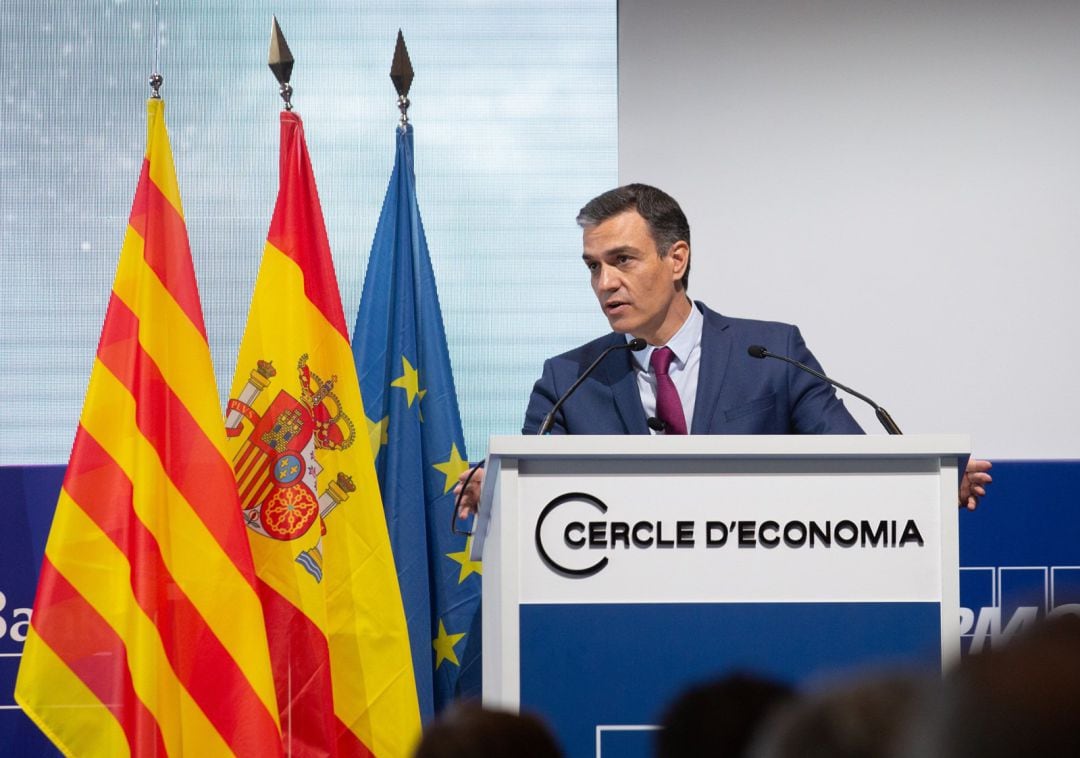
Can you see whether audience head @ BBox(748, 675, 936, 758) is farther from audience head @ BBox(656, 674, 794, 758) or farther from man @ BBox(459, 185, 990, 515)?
man @ BBox(459, 185, 990, 515)

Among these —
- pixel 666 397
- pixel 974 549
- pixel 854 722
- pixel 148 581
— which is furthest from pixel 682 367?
pixel 854 722

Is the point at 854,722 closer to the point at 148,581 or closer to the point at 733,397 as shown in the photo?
the point at 733,397

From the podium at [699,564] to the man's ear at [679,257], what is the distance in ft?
5.34

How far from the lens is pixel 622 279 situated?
3801 mm

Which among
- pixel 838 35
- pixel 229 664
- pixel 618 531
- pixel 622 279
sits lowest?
pixel 229 664

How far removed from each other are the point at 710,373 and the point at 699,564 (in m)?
1.20

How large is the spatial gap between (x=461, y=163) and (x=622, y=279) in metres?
1.13

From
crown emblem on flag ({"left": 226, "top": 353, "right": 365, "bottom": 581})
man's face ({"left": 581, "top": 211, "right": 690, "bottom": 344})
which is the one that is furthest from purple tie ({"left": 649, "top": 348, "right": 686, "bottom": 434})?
crown emblem on flag ({"left": 226, "top": 353, "right": 365, "bottom": 581})

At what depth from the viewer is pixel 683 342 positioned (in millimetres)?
3760

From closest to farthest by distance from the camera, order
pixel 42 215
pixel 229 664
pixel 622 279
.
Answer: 1. pixel 229 664
2. pixel 622 279
3. pixel 42 215

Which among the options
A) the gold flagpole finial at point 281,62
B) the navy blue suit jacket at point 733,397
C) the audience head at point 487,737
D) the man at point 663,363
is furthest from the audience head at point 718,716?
the gold flagpole finial at point 281,62

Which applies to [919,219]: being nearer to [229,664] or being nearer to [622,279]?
[622,279]

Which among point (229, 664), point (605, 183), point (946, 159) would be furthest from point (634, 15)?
point (229, 664)

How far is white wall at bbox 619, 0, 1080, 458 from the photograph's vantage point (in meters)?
4.66
